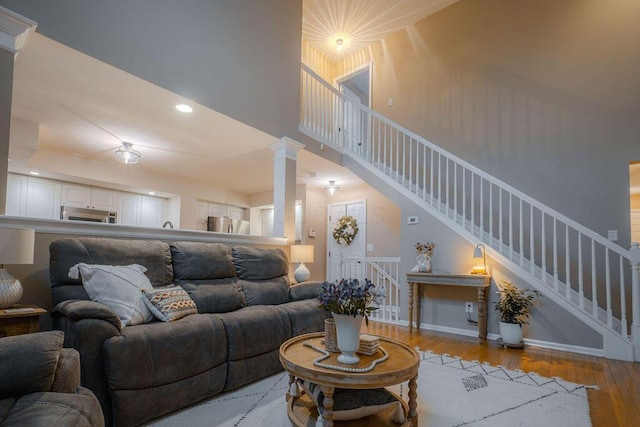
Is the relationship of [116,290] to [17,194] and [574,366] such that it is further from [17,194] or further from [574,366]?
[17,194]

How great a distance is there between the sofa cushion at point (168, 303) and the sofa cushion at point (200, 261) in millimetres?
319

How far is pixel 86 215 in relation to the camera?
5395mm

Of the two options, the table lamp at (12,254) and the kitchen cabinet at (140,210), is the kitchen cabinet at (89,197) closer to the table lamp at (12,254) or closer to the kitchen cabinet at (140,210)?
the kitchen cabinet at (140,210)

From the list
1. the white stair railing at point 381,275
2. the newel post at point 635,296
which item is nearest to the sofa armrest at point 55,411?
the white stair railing at point 381,275

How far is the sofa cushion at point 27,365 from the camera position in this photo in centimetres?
111

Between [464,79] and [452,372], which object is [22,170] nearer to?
[452,372]

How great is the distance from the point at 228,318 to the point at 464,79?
5283mm

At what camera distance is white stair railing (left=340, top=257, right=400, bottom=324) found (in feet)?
16.7

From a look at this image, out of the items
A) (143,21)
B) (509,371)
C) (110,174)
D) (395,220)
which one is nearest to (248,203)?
(110,174)

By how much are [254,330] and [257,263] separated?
1.05 metres

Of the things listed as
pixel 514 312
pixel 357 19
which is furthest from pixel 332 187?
pixel 514 312

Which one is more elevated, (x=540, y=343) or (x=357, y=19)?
(x=357, y=19)

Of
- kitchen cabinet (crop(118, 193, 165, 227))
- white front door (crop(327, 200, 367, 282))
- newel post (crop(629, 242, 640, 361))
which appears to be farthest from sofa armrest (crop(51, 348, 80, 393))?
white front door (crop(327, 200, 367, 282))

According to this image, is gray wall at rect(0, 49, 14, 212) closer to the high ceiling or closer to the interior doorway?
the interior doorway
